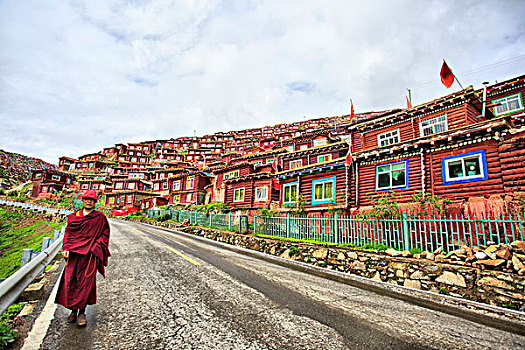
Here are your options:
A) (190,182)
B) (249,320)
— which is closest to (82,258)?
(249,320)

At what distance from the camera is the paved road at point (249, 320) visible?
3.27m

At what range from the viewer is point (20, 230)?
26.9 m

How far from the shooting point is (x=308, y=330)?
3699 millimetres

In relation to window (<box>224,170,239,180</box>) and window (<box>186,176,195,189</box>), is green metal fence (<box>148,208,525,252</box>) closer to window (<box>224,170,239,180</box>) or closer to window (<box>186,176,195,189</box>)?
window (<box>224,170,239,180</box>)

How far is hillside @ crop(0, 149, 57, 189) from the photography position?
2606 inches

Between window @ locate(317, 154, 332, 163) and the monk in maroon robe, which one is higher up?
window @ locate(317, 154, 332, 163)

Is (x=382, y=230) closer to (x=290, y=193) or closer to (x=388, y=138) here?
(x=290, y=193)

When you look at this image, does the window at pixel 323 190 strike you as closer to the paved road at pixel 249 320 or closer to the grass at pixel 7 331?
the paved road at pixel 249 320

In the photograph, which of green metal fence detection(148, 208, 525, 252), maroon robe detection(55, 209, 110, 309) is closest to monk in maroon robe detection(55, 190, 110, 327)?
maroon robe detection(55, 209, 110, 309)

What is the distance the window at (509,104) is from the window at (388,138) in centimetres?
745

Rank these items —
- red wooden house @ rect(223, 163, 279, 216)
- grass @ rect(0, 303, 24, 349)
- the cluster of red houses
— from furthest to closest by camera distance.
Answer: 1. red wooden house @ rect(223, 163, 279, 216)
2. the cluster of red houses
3. grass @ rect(0, 303, 24, 349)

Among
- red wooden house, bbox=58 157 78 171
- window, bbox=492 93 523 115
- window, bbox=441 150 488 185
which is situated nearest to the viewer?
window, bbox=441 150 488 185

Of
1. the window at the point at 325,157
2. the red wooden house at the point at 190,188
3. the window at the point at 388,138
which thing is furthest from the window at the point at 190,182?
the window at the point at 388,138

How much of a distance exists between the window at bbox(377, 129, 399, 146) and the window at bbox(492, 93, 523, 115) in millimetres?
7454
